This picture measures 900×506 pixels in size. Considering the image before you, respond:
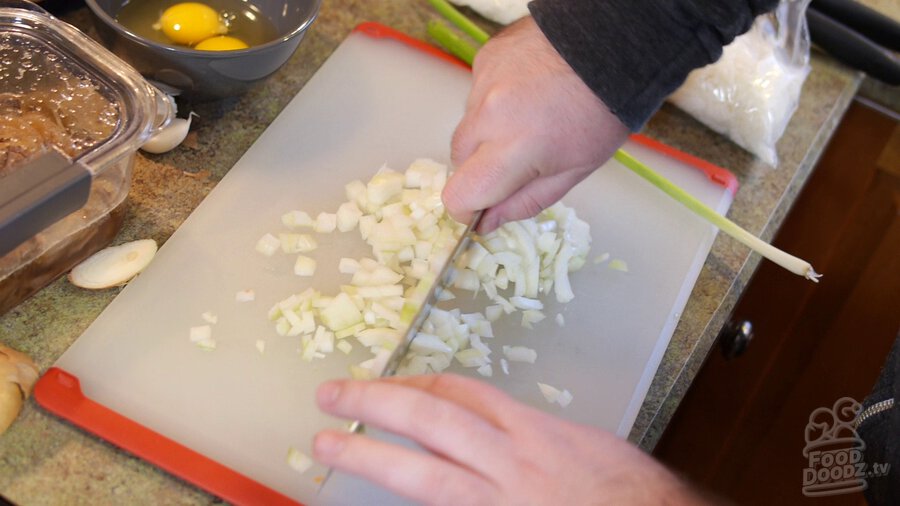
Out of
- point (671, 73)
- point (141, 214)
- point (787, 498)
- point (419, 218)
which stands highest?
point (671, 73)

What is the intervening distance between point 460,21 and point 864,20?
0.81 meters

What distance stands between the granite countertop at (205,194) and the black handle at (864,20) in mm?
80

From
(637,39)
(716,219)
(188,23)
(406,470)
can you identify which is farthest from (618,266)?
(188,23)

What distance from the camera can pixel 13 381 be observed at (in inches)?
39.0

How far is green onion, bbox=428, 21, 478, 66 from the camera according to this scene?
59.2 inches

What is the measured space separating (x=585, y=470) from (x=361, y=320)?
442 mm

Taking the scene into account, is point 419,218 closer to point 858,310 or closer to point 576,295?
point 576,295

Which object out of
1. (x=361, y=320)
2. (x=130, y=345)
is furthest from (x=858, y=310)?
(x=130, y=345)

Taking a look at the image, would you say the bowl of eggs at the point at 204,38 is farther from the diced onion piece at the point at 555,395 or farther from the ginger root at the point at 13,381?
the diced onion piece at the point at 555,395

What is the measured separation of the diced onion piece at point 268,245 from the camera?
1.21 m

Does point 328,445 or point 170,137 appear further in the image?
point 170,137

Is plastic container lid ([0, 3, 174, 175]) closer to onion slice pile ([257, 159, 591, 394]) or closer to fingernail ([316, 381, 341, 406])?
onion slice pile ([257, 159, 591, 394])

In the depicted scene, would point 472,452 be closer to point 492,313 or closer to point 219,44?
point 492,313

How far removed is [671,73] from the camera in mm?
984
